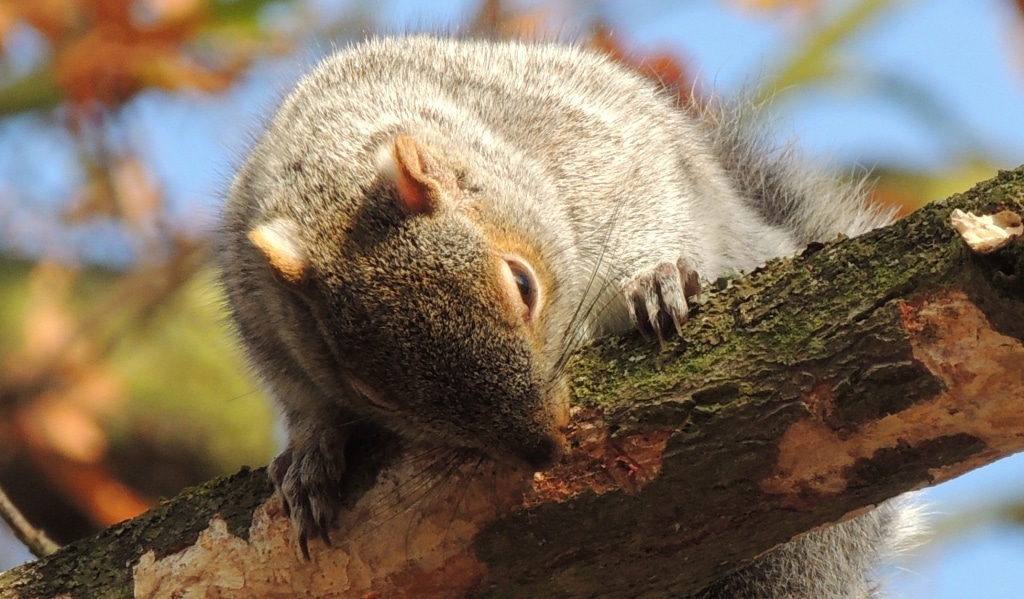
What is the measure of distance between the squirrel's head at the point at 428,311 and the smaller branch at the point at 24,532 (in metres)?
1.06

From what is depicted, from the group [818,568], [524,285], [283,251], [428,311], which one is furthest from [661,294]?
[818,568]

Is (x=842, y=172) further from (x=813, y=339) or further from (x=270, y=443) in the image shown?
(x=270, y=443)

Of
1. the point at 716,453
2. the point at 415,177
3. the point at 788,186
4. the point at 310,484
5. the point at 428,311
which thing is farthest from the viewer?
the point at 788,186

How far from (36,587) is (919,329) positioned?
2353mm

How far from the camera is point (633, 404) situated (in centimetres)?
258

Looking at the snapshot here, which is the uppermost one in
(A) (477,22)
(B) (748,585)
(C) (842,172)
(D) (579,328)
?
(A) (477,22)

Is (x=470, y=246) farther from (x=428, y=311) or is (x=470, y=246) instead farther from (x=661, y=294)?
(x=661, y=294)

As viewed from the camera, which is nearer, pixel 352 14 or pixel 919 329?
pixel 919 329

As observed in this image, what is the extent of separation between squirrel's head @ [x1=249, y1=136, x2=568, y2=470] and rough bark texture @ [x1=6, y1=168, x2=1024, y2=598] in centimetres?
12

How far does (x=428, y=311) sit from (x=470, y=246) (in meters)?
0.22

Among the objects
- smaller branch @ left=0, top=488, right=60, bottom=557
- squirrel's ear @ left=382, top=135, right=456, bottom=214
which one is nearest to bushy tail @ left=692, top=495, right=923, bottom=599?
squirrel's ear @ left=382, top=135, right=456, bottom=214

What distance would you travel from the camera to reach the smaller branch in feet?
10.6

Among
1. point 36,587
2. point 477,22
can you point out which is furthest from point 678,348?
point 477,22

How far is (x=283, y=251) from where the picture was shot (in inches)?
110
